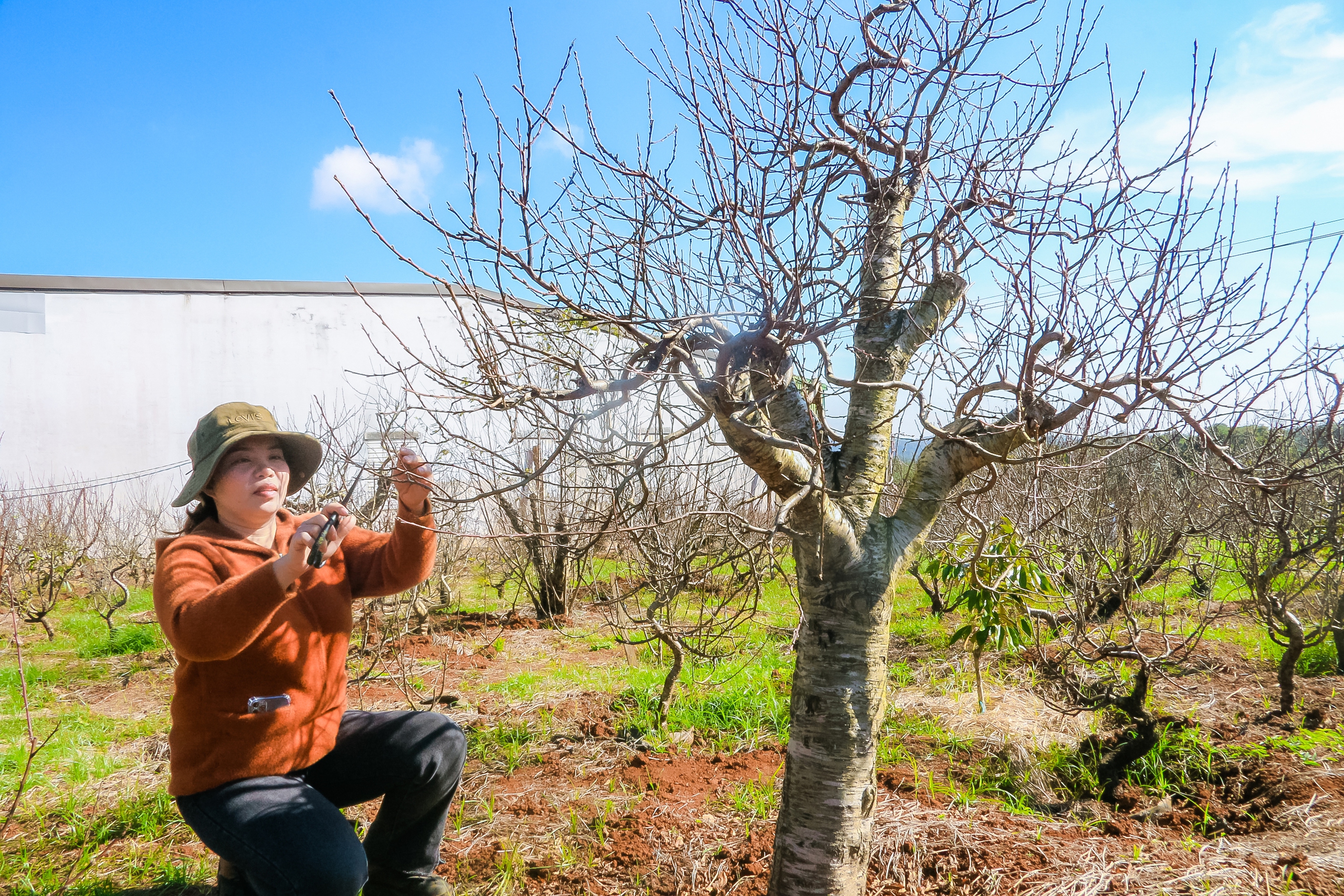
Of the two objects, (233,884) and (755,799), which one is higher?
(233,884)

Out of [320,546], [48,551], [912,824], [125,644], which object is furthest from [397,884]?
[48,551]

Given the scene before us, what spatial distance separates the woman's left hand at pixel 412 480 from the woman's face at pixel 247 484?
352 mm

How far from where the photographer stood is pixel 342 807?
233cm

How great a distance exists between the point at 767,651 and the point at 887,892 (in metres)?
4.01

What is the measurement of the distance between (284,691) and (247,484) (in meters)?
0.60

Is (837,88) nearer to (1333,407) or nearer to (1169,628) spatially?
(1333,407)

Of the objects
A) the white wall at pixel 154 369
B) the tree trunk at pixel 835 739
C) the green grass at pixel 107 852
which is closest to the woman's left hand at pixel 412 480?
the tree trunk at pixel 835 739

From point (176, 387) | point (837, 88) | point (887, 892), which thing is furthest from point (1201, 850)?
point (176, 387)

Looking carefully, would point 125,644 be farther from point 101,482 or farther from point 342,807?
point 101,482

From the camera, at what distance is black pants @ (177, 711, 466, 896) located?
185 cm

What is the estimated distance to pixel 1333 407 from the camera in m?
2.10

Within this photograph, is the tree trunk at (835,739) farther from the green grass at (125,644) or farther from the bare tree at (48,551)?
the bare tree at (48,551)

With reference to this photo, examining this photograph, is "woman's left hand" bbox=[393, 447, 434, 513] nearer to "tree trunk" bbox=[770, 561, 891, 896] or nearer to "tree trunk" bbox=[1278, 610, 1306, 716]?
"tree trunk" bbox=[770, 561, 891, 896]

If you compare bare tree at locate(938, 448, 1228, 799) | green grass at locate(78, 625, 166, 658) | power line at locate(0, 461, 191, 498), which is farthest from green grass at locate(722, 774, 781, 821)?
power line at locate(0, 461, 191, 498)
